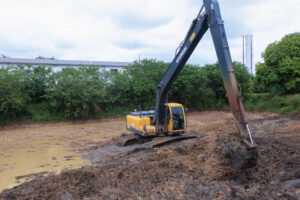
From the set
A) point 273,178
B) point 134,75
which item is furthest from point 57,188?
point 134,75

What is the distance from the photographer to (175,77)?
28.0 ft

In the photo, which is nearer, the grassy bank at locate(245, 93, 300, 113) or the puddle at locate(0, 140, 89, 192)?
the puddle at locate(0, 140, 89, 192)

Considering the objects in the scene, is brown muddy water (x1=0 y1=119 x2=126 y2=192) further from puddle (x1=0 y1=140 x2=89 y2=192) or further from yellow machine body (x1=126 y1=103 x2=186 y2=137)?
yellow machine body (x1=126 y1=103 x2=186 y2=137)

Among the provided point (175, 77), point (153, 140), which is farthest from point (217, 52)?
point (153, 140)

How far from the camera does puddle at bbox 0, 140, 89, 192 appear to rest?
712cm

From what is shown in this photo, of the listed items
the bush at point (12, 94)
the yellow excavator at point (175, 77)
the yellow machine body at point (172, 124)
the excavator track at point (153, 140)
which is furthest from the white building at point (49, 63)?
the yellow machine body at point (172, 124)

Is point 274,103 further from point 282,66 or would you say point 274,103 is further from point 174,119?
point 174,119

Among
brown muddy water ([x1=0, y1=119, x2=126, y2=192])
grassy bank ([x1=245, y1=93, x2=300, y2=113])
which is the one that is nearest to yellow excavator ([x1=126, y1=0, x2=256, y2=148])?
brown muddy water ([x1=0, y1=119, x2=126, y2=192])

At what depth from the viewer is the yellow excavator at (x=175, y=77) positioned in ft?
17.4

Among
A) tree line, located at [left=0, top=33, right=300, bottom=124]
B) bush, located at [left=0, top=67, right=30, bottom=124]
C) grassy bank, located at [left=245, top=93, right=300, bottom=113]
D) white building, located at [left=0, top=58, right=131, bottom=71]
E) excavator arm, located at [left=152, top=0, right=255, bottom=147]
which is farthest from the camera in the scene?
white building, located at [left=0, top=58, right=131, bottom=71]

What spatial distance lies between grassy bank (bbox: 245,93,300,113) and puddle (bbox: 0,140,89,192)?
59.7ft

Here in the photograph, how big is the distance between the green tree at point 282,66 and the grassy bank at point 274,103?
0.88m

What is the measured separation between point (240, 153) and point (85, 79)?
17018 millimetres

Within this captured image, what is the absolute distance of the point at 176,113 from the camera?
9023 millimetres
